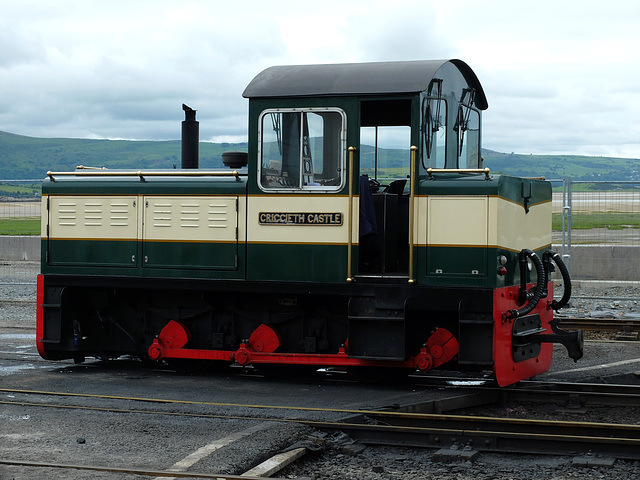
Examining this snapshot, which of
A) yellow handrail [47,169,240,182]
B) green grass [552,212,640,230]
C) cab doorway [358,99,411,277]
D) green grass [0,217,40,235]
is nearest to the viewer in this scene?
cab doorway [358,99,411,277]

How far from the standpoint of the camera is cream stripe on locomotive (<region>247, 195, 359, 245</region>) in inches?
339

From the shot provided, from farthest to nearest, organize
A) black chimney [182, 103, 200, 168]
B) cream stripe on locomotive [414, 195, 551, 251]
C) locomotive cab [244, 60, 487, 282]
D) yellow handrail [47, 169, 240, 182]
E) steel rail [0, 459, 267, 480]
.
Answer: black chimney [182, 103, 200, 168] → yellow handrail [47, 169, 240, 182] → locomotive cab [244, 60, 487, 282] → cream stripe on locomotive [414, 195, 551, 251] → steel rail [0, 459, 267, 480]

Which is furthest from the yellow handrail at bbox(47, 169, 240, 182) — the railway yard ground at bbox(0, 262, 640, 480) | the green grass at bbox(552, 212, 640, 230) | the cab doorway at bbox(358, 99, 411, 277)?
the green grass at bbox(552, 212, 640, 230)

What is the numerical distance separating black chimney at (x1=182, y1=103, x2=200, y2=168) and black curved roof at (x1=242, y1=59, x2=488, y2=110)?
1.76 m

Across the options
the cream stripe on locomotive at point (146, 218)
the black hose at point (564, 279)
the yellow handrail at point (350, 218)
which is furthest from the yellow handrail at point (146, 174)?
the black hose at point (564, 279)

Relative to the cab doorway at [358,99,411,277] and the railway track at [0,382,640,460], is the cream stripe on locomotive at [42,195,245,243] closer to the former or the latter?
the cab doorway at [358,99,411,277]

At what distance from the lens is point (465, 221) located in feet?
27.1

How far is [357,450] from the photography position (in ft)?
21.2

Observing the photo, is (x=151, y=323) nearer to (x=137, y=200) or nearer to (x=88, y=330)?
(x=88, y=330)

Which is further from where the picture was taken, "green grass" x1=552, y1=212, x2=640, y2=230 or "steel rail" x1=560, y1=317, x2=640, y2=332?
"green grass" x1=552, y1=212, x2=640, y2=230

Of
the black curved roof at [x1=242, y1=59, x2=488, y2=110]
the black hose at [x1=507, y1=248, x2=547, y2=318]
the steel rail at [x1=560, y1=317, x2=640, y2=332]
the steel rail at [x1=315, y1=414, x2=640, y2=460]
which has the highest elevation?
the black curved roof at [x1=242, y1=59, x2=488, y2=110]

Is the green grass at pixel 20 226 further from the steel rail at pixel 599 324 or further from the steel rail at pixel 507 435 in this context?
the steel rail at pixel 507 435

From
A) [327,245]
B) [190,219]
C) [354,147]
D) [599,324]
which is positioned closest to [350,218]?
[327,245]

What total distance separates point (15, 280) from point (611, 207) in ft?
46.7
